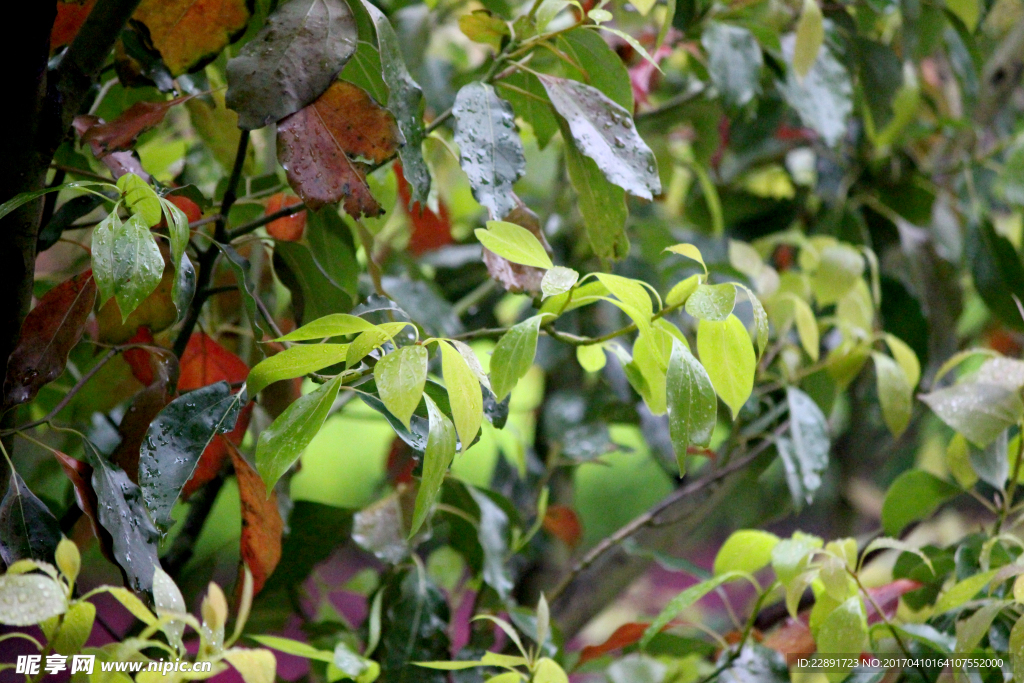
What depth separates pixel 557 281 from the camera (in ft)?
1.09

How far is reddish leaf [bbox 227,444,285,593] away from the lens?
16.0 inches

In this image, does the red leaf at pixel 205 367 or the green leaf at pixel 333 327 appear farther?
the red leaf at pixel 205 367

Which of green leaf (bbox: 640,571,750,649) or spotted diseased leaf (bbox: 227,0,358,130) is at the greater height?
spotted diseased leaf (bbox: 227,0,358,130)

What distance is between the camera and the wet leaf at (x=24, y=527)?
1.14 ft

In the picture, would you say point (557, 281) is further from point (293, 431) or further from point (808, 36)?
point (808, 36)

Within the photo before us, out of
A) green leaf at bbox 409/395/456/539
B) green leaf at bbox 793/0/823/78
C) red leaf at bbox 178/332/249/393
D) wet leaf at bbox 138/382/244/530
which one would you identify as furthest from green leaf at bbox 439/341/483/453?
green leaf at bbox 793/0/823/78

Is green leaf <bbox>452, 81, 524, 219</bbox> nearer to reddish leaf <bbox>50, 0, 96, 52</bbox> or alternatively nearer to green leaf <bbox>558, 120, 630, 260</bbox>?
green leaf <bbox>558, 120, 630, 260</bbox>

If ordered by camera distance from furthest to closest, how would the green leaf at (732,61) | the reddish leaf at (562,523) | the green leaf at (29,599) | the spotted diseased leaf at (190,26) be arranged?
the reddish leaf at (562,523) → the green leaf at (732,61) → the spotted diseased leaf at (190,26) → the green leaf at (29,599)

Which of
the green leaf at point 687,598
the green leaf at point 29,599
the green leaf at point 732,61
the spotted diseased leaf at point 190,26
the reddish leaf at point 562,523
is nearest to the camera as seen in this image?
the green leaf at point 29,599

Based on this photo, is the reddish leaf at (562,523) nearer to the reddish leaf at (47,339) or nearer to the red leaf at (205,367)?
the red leaf at (205,367)

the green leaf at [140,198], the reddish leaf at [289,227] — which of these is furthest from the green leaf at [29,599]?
the reddish leaf at [289,227]

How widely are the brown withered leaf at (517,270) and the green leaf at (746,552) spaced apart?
0.24 metres

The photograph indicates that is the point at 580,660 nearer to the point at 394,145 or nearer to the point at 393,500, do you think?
the point at 393,500

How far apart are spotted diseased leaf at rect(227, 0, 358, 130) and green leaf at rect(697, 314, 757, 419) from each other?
8.1 inches
